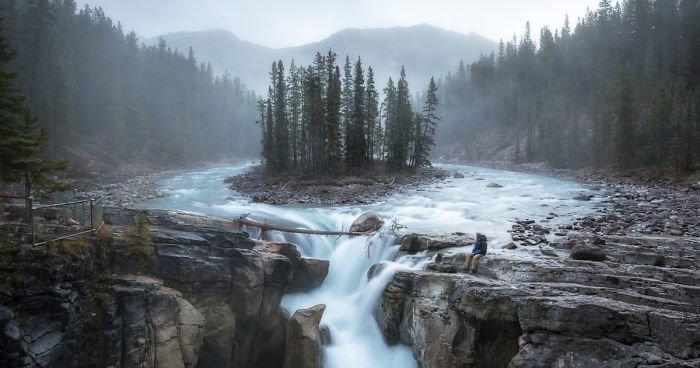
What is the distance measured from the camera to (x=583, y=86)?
9081 centimetres

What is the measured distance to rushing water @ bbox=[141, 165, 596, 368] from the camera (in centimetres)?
1467

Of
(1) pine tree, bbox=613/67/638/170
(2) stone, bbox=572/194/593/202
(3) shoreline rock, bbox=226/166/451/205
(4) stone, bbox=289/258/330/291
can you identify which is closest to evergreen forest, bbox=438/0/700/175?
(1) pine tree, bbox=613/67/638/170

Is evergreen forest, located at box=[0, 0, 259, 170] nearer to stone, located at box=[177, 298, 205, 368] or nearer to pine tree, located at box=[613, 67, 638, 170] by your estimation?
stone, located at box=[177, 298, 205, 368]

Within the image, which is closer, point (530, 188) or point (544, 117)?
point (530, 188)

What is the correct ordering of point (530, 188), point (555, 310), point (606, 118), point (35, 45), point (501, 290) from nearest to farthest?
point (555, 310) → point (501, 290) → point (530, 188) → point (35, 45) → point (606, 118)

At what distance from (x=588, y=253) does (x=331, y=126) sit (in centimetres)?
3659

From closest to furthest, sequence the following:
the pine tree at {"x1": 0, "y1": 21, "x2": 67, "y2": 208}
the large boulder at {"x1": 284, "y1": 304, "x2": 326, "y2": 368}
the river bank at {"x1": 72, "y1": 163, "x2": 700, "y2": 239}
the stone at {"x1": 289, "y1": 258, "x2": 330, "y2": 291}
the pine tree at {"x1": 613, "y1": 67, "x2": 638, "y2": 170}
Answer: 1. the pine tree at {"x1": 0, "y1": 21, "x2": 67, "y2": 208}
2. the large boulder at {"x1": 284, "y1": 304, "x2": 326, "y2": 368}
3. the stone at {"x1": 289, "y1": 258, "x2": 330, "y2": 291}
4. the river bank at {"x1": 72, "y1": 163, "x2": 700, "y2": 239}
5. the pine tree at {"x1": 613, "y1": 67, "x2": 638, "y2": 170}

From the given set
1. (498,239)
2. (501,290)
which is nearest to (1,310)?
(501,290)

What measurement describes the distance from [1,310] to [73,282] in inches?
64.9

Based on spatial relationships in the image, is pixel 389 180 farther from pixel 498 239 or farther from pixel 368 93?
pixel 498 239

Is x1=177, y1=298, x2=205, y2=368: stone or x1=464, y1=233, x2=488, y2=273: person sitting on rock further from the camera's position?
x1=464, y1=233, x2=488, y2=273: person sitting on rock

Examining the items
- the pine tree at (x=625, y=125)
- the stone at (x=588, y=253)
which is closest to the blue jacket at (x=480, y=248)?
the stone at (x=588, y=253)

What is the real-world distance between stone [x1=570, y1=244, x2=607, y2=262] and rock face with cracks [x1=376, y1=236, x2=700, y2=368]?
0.43ft

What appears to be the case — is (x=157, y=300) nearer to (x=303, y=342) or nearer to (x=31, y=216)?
(x=31, y=216)
